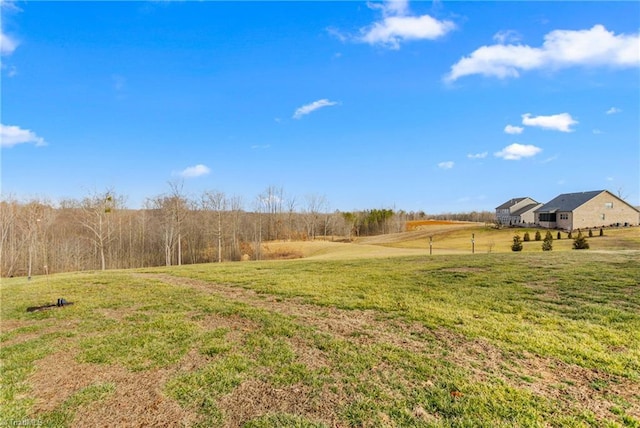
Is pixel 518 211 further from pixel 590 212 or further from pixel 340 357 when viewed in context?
pixel 340 357

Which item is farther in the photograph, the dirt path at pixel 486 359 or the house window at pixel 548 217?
the house window at pixel 548 217

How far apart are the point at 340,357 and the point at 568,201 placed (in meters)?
47.8

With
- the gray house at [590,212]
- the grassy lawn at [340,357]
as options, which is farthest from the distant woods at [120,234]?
the gray house at [590,212]

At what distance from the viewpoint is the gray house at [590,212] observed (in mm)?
37531

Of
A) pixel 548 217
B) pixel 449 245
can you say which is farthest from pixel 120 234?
pixel 548 217

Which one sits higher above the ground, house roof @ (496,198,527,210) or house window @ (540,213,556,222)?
house roof @ (496,198,527,210)

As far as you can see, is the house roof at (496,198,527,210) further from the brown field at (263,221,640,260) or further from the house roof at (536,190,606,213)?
the brown field at (263,221,640,260)

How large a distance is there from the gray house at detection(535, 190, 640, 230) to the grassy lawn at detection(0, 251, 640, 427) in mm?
37357

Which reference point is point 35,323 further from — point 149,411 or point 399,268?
point 399,268

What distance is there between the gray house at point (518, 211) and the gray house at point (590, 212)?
690cm

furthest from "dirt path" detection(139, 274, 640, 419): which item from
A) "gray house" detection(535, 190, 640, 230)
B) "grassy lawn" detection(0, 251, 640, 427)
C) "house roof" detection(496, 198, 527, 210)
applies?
"house roof" detection(496, 198, 527, 210)

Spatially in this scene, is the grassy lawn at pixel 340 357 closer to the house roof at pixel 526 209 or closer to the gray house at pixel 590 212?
the gray house at pixel 590 212

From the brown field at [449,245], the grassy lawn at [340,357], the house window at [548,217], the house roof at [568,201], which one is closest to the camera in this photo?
the grassy lawn at [340,357]

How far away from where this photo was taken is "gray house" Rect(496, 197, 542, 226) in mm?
49125
